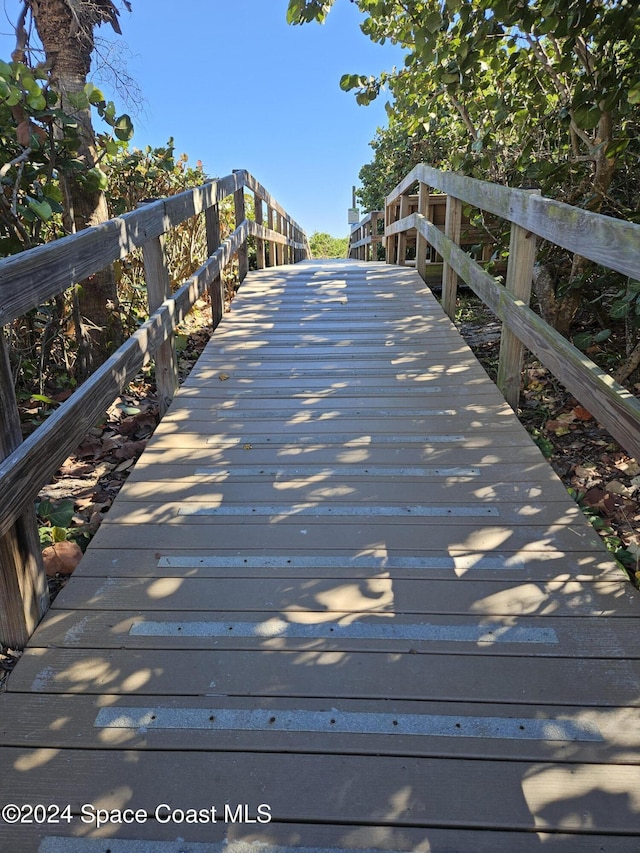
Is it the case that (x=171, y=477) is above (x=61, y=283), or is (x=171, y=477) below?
below

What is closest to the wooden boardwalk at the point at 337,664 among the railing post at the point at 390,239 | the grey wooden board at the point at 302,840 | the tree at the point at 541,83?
the grey wooden board at the point at 302,840

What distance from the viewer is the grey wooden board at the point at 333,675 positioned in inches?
67.1

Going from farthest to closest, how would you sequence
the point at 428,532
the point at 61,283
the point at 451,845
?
the point at 428,532 → the point at 61,283 → the point at 451,845

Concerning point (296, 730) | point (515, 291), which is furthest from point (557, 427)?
point (296, 730)

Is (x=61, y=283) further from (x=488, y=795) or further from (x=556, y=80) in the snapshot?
(x=556, y=80)

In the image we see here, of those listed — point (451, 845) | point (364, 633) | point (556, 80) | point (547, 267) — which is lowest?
point (451, 845)

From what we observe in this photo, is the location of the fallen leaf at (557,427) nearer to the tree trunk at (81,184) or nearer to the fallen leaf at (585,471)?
the fallen leaf at (585,471)

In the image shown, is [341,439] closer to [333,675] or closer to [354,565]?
[354,565]

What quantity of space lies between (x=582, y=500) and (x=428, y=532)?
41.9 inches

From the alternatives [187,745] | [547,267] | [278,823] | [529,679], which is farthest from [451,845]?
[547,267]

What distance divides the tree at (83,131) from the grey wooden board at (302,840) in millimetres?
3057

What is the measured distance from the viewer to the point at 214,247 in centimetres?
527

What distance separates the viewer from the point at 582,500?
304cm

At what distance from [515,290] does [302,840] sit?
9.39 feet
